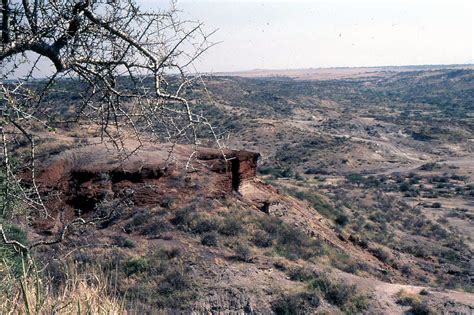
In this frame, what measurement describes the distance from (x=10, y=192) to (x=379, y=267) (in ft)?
45.0

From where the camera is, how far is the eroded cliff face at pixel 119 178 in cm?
Answer: 1418

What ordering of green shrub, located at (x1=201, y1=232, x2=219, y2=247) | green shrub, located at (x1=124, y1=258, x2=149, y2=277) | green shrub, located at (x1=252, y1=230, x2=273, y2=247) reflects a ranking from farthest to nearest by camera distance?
1. green shrub, located at (x1=252, y1=230, x2=273, y2=247)
2. green shrub, located at (x1=201, y1=232, x2=219, y2=247)
3. green shrub, located at (x1=124, y1=258, x2=149, y2=277)

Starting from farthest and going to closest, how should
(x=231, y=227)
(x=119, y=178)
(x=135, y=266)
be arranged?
(x=119, y=178), (x=231, y=227), (x=135, y=266)

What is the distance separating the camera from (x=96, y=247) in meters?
11.2

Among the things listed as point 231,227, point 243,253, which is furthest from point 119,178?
point 243,253

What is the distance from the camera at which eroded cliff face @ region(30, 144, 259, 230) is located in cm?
1418

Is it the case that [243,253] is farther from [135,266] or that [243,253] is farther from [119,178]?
[119,178]

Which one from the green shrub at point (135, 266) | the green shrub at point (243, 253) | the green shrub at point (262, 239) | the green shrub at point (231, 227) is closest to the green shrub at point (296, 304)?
the green shrub at point (243, 253)

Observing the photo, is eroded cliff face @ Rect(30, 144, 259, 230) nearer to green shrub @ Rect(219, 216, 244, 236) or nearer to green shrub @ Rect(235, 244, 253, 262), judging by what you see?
green shrub @ Rect(219, 216, 244, 236)

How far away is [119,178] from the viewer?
581 inches

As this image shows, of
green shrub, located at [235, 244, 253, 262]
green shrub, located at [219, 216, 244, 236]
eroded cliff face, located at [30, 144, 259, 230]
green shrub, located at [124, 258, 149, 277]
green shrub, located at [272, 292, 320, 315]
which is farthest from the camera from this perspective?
eroded cliff face, located at [30, 144, 259, 230]

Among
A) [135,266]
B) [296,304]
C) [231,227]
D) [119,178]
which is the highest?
[119,178]

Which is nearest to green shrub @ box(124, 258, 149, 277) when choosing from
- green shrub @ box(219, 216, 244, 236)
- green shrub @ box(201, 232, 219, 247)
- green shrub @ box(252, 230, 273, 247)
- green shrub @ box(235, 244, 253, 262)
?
green shrub @ box(201, 232, 219, 247)

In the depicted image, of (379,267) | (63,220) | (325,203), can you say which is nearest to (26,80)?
(63,220)
